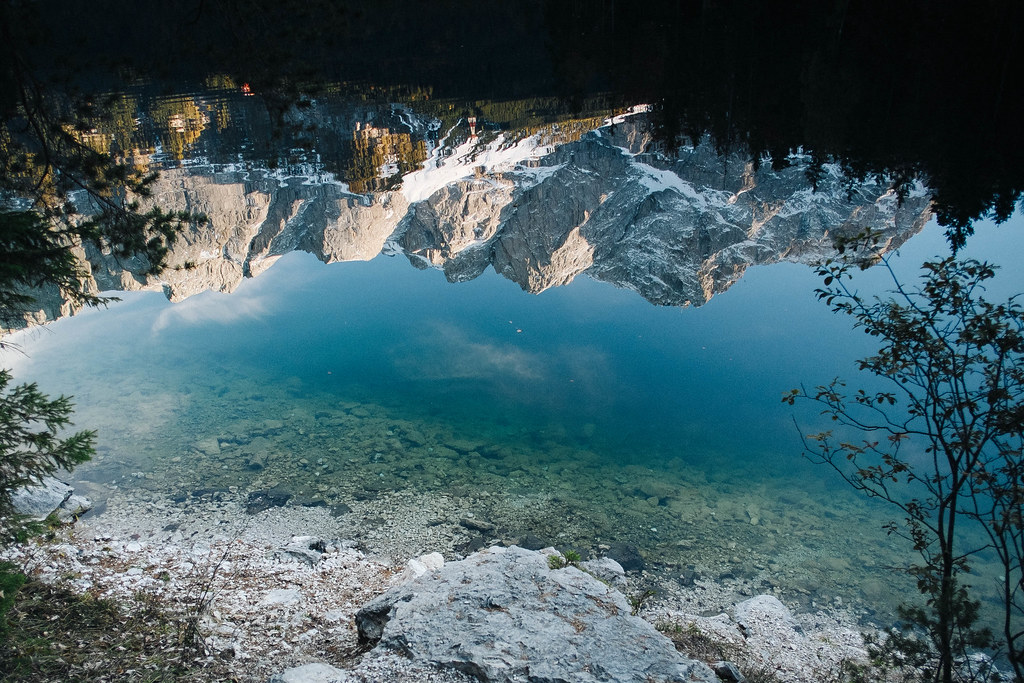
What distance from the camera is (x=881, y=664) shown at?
Result: 5586mm


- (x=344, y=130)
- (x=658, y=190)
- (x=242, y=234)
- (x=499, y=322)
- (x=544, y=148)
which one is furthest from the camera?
(x=344, y=130)

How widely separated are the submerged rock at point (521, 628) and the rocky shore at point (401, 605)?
1cm

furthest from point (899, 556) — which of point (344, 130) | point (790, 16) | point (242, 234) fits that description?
point (790, 16)

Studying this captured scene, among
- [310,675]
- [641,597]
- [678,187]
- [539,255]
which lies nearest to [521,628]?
[310,675]

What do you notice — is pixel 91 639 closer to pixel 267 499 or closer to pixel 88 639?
pixel 88 639

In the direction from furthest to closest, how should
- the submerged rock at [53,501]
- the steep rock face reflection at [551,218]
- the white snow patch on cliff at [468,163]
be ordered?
the white snow patch on cliff at [468,163], the steep rock face reflection at [551,218], the submerged rock at [53,501]

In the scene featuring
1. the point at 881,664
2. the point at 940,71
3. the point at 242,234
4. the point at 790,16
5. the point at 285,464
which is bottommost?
the point at 881,664

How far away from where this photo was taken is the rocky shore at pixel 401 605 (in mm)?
4574

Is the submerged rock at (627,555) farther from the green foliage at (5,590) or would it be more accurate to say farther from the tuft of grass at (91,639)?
the green foliage at (5,590)

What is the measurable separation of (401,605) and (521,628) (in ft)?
3.42

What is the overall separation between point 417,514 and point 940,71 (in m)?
24.7

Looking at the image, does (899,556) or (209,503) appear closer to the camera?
(899,556)

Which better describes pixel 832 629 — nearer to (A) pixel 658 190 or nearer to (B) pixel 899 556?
(B) pixel 899 556

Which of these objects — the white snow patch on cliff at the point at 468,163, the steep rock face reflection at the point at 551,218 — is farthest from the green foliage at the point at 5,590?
the white snow patch on cliff at the point at 468,163
